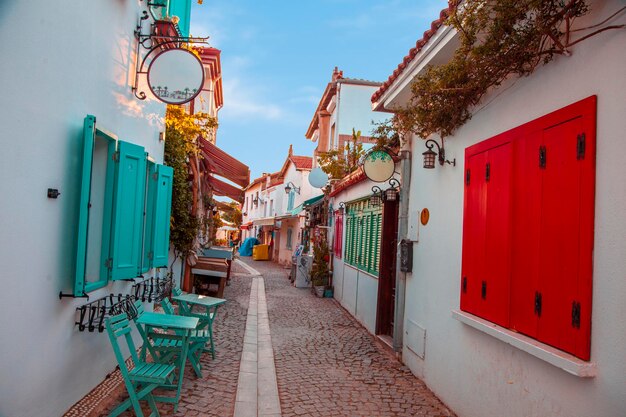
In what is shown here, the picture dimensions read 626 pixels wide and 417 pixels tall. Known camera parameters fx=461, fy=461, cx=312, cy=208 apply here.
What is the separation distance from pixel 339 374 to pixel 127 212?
3414mm

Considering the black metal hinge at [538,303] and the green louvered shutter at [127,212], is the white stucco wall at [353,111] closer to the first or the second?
the green louvered shutter at [127,212]

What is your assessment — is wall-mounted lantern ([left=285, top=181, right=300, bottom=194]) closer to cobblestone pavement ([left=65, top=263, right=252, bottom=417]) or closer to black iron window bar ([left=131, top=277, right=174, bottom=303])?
cobblestone pavement ([left=65, top=263, right=252, bottom=417])

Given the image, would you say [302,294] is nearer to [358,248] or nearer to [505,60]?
[358,248]

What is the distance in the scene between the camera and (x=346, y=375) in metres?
6.14

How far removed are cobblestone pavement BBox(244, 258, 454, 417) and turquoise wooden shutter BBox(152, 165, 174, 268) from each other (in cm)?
226

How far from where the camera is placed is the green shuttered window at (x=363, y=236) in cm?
898

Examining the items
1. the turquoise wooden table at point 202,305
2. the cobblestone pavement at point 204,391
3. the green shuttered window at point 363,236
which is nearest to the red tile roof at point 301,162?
the green shuttered window at point 363,236

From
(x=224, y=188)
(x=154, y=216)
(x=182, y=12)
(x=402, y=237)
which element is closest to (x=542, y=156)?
(x=402, y=237)

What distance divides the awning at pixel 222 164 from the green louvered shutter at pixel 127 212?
5219mm

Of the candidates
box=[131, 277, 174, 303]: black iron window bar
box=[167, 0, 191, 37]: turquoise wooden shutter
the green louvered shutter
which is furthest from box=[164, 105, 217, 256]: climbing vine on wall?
the green louvered shutter

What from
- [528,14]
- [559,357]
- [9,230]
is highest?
[528,14]

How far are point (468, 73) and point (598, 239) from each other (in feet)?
6.90

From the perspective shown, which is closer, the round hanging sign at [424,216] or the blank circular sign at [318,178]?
the round hanging sign at [424,216]

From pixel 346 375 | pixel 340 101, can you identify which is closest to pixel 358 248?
pixel 346 375
